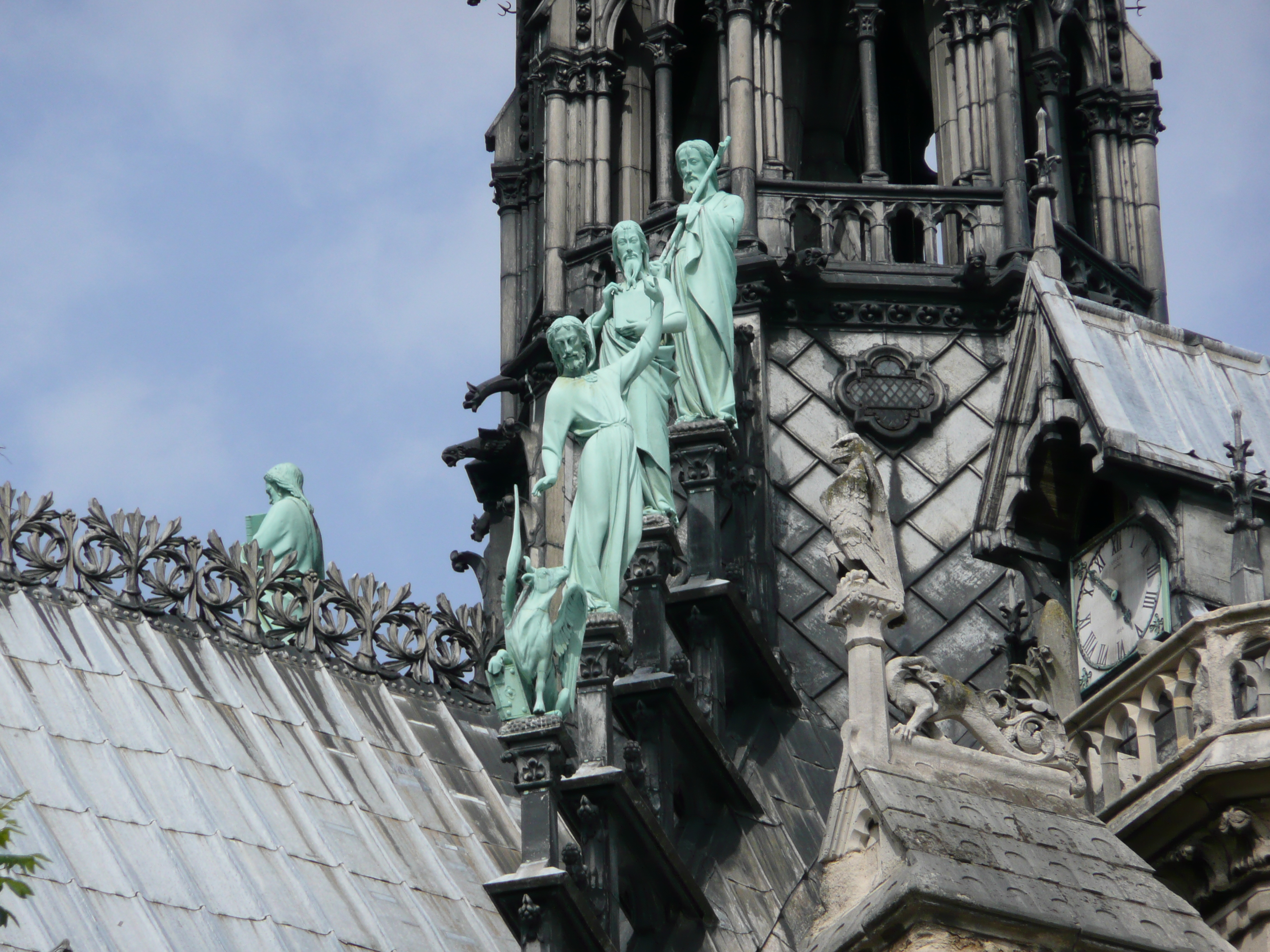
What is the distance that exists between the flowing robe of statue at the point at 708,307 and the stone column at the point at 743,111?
159 centimetres

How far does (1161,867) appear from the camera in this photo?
2177 cm

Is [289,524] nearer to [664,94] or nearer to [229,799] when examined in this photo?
[229,799]

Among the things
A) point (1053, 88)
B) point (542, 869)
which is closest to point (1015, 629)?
point (542, 869)

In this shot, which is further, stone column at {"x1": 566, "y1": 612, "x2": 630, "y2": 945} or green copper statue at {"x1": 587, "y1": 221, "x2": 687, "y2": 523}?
green copper statue at {"x1": 587, "y1": 221, "x2": 687, "y2": 523}

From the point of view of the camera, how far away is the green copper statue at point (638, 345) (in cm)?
2909

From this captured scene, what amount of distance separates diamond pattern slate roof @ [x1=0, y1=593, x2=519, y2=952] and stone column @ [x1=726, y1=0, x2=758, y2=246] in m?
6.64

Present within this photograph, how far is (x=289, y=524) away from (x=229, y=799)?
4.35 metres

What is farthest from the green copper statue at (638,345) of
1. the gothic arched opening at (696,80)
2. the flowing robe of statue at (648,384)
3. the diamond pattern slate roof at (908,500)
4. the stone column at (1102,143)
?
the stone column at (1102,143)

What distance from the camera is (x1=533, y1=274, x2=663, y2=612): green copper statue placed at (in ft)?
89.4

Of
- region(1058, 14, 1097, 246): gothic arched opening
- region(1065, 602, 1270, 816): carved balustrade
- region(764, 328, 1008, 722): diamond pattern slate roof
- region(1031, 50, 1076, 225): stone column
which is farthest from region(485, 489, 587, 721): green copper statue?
region(1058, 14, 1097, 246): gothic arched opening

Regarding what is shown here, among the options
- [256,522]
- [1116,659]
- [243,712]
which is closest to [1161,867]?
[1116,659]

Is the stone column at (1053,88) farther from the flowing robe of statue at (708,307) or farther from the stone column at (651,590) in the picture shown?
the stone column at (651,590)

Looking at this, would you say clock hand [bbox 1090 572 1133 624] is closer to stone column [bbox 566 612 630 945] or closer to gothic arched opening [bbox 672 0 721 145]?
stone column [bbox 566 612 630 945]

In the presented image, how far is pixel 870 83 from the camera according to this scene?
117ft
